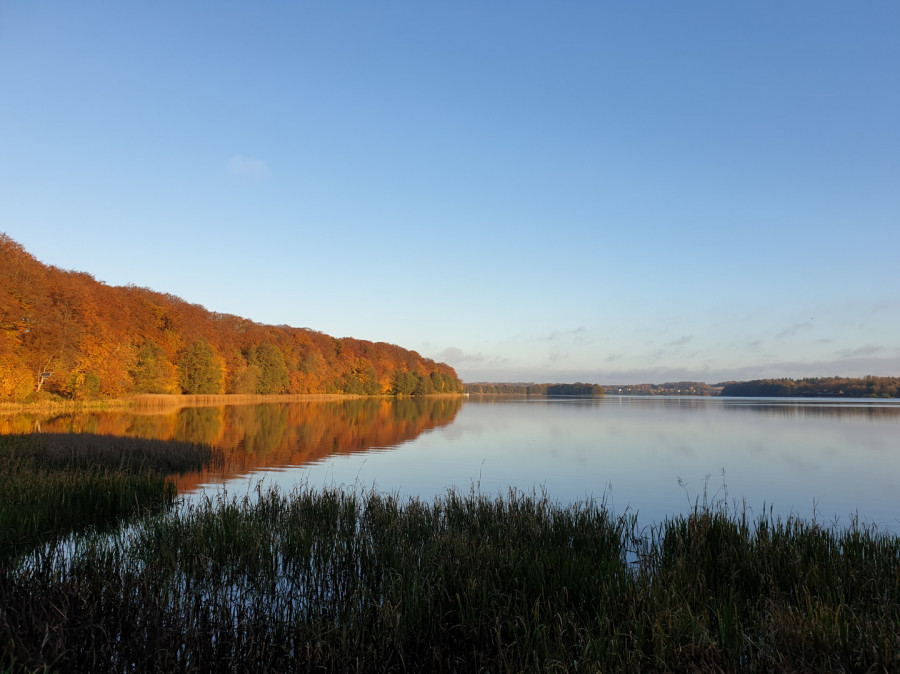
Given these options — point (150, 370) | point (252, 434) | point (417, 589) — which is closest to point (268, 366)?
point (150, 370)

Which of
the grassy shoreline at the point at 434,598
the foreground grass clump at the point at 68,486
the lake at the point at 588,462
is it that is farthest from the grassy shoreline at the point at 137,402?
the grassy shoreline at the point at 434,598

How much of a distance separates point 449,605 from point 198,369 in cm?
7246

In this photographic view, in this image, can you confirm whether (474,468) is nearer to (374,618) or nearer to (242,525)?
(242,525)

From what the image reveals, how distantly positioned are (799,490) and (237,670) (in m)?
19.0

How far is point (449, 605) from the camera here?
5.84 metres

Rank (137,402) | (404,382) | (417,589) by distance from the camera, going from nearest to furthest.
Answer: (417,589)
(137,402)
(404,382)

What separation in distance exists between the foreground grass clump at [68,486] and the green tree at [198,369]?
52.7 meters

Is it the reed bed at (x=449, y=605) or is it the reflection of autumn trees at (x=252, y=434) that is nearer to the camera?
the reed bed at (x=449, y=605)

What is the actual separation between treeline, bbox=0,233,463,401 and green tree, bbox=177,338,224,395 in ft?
0.43

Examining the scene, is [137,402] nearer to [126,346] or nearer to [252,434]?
[126,346]

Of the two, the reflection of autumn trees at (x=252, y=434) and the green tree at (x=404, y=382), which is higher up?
the green tree at (x=404, y=382)

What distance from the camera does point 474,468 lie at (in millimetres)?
22406

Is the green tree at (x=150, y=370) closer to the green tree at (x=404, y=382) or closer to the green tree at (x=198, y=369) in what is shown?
the green tree at (x=198, y=369)

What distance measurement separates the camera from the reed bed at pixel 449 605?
489cm
